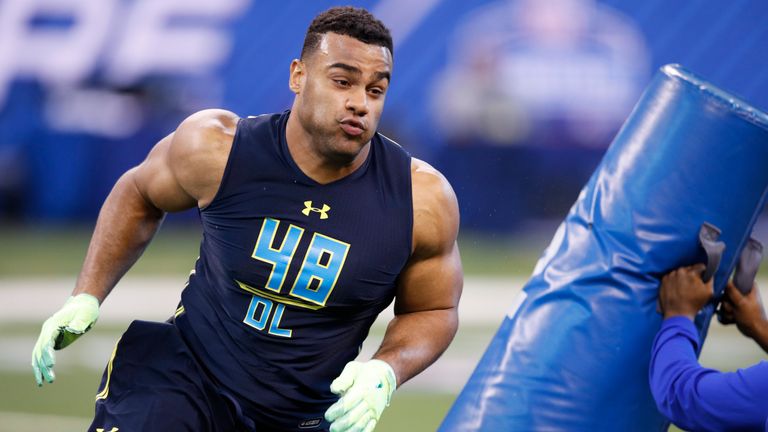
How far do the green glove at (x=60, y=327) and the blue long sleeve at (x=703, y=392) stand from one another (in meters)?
1.85

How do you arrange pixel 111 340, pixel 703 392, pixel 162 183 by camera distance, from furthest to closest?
pixel 111 340
pixel 162 183
pixel 703 392

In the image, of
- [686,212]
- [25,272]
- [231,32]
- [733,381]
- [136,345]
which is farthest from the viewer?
[231,32]

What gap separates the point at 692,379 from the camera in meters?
3.11

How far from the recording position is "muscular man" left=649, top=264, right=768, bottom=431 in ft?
10.0

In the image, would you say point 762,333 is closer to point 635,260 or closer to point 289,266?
point 635,260

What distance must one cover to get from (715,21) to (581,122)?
2.36m

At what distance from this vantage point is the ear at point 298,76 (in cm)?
357

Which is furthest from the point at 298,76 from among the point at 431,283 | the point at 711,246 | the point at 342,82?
the point at 711,246

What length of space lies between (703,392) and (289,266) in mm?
1274

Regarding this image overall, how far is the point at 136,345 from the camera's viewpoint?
11.7ft

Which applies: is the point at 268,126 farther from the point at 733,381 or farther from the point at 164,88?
the point at 164,88

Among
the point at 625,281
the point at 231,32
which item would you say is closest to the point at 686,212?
the point at 625,281

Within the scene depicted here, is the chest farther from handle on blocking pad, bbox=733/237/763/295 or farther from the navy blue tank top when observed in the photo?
handle on blocking pad, bbox=733/237/763/295

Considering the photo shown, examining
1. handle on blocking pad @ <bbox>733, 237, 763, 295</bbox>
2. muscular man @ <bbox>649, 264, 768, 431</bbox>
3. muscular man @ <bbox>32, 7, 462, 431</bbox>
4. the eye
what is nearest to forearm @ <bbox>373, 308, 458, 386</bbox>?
muscular man @ <bbox>32, 7, 462, 431</bbox>
